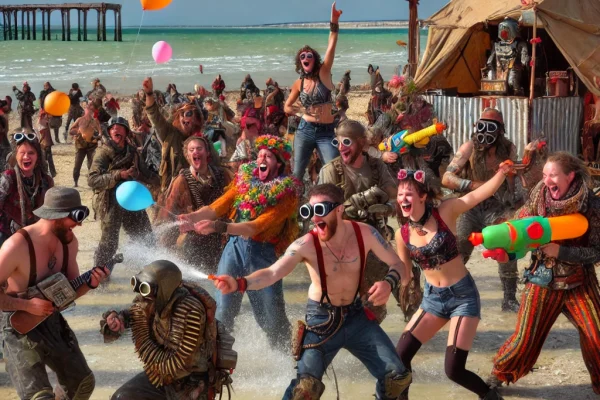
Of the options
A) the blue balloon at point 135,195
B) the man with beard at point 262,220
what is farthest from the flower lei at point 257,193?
the blue balloon at point 135,195

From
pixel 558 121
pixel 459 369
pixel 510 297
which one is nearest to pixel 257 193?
pixel 459 369

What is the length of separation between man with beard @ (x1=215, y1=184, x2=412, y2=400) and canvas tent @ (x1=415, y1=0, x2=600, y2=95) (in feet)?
36.3

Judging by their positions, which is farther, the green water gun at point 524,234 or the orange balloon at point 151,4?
the orange balloon at point 151,4

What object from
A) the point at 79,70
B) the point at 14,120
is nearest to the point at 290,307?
the point at 14,120

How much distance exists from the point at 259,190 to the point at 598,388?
282cm

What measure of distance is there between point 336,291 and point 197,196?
267 cm

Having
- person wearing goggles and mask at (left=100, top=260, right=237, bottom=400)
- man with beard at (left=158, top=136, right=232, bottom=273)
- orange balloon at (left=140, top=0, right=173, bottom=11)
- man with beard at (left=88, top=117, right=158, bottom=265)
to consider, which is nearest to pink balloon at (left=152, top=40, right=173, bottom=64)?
orange balloon at (left=140, top=0, right=173, bottom=11)

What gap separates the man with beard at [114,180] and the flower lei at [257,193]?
8.26 ft

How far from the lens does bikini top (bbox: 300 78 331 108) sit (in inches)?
388

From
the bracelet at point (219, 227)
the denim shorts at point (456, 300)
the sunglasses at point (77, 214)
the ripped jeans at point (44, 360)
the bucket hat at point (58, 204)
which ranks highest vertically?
the bucket hat at point (58, 204)

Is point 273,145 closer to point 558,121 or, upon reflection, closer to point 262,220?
point 262,220

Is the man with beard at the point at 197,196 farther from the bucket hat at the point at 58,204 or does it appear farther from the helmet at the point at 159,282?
the helmet at the point at 159,282

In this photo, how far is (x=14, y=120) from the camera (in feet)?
103

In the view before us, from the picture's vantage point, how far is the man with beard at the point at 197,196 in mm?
8141
